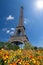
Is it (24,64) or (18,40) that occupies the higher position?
(24,64)

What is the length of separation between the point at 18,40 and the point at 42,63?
5174 cm

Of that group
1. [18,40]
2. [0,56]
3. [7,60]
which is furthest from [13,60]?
[18,40]

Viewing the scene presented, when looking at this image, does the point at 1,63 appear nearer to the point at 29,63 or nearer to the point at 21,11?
the point at 29,63

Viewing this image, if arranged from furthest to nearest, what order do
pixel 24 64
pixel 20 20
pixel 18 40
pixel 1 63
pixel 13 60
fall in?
pixel 20 20
pixel 18 40
pixel 1 63
pixel 13 60
pixel 24 64

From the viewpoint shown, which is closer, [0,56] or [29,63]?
[29,63]

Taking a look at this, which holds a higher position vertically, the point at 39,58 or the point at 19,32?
the point at 39,58

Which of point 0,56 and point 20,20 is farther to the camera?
point 20,20

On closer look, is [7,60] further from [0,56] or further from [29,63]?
[29,63]

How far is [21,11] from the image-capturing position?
69188 millimetres

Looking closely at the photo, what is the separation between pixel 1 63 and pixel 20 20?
59.9 m

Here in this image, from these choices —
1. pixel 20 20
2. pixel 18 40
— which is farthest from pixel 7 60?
pixel 20 20

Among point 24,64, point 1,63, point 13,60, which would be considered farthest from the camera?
point 1,63

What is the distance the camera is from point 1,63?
25.0 feet

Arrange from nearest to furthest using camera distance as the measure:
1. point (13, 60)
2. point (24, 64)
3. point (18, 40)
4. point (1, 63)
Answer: point (24, 64)
point (13, 60)
point (1, 63)
point (18, 40)
